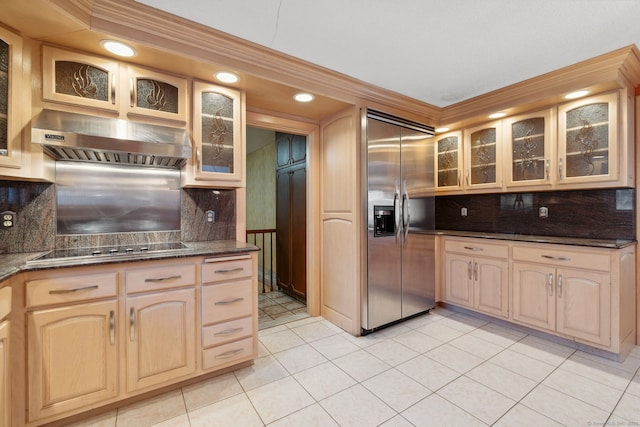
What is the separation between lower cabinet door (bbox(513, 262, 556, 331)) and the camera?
2.53 m

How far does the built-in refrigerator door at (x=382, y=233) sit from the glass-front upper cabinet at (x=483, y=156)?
1.08m

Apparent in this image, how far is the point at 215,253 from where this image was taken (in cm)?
196

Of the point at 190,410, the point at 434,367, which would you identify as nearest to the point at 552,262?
the point at 434,367

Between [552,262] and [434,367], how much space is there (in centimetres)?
146

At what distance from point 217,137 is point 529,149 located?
307 centimetres

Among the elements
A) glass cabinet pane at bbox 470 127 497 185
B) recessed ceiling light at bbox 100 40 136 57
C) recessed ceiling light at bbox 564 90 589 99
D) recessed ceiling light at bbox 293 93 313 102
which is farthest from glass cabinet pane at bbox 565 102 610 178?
recessed ceiling light at bbox 100 40 136 57

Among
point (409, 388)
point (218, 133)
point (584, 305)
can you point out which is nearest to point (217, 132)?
point (218, 133)

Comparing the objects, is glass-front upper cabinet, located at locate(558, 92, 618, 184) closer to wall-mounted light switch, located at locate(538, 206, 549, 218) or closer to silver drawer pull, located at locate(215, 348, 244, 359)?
wall-mounted light switch, located at locate(538, 206, 549, 218)

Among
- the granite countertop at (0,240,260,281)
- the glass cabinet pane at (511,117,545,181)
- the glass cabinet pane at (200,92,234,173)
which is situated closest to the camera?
the granite countertop at (0,240,260,281)

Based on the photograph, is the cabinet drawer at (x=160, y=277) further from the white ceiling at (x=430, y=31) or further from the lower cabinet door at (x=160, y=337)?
the white ceiling at (x=430, y=31)

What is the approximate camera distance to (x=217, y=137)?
2.25 meters

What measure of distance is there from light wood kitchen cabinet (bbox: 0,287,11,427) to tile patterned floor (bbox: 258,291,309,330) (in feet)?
5.99

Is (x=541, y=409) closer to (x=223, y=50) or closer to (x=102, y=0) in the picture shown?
(x=223, y=50)

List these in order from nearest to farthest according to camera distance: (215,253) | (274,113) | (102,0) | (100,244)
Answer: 1. (102,0)
2. (215,253)
3. (100,244)
4. (274,113)
